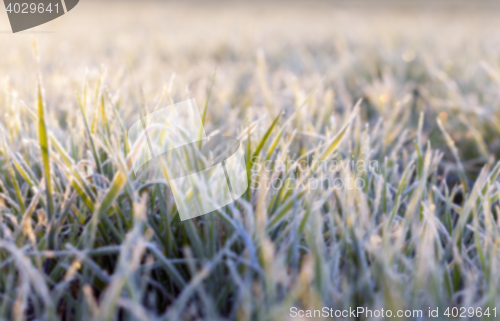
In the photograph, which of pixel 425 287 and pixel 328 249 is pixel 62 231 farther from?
pixel 425 287

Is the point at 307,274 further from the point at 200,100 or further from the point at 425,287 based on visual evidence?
the point at 200,100

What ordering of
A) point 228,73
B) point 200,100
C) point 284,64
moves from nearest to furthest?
1. point 200,100
2. point 228,73
3. point 284,64

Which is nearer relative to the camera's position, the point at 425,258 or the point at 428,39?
the point at 425,258

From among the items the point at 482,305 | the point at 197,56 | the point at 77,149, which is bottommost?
the point at 482,305

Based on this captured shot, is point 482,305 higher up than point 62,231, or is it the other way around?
point 62,231

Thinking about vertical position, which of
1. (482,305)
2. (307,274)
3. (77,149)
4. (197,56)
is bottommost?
(482,305)

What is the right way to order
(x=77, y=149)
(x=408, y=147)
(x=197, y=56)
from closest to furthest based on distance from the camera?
(x=77, y=149)
(x=408, y=147)
(x=197, y=56)

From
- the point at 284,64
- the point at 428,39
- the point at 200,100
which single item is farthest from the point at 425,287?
the point at 428,39

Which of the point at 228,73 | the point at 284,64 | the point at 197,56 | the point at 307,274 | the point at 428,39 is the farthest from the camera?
the point at 428,39

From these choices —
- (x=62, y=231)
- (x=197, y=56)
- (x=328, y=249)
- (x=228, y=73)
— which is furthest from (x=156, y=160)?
(x=197, y=56)
